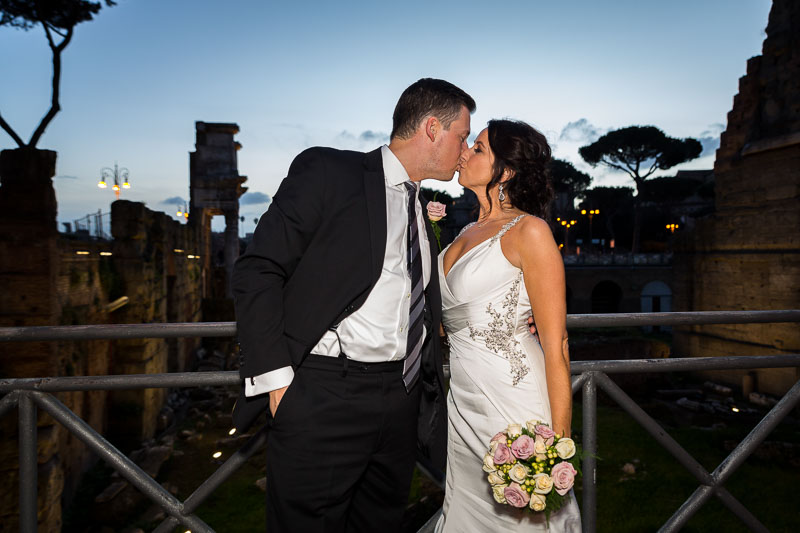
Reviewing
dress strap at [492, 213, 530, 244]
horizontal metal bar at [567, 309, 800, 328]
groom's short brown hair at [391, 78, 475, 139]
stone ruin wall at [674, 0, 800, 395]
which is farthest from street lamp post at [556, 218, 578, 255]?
groom's short brown hair at [391, 78, 475, 139]

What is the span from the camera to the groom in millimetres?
1573

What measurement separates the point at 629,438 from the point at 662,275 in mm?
33005

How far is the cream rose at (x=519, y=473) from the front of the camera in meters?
1.60

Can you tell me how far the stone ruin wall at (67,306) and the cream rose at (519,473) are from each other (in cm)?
637

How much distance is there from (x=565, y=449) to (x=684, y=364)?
3.76ft

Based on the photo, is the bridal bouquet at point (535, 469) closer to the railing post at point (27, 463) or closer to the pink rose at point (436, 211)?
the pink rose at point (436, 211)

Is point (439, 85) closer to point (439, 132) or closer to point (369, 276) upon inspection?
point (439, 132)

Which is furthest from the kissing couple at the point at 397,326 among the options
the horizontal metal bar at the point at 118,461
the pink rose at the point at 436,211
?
the horizontal metal bar at the point at 118,461

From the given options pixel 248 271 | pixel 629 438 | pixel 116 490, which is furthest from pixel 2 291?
pixel 629 438

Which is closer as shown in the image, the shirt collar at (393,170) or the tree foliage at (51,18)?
the shirt collar at (393,170)

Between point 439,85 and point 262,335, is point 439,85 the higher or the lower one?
the higher one

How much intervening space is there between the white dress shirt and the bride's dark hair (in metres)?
0.57

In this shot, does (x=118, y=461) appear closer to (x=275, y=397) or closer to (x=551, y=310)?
(x=275, y=397)

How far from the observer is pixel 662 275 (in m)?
38.6
